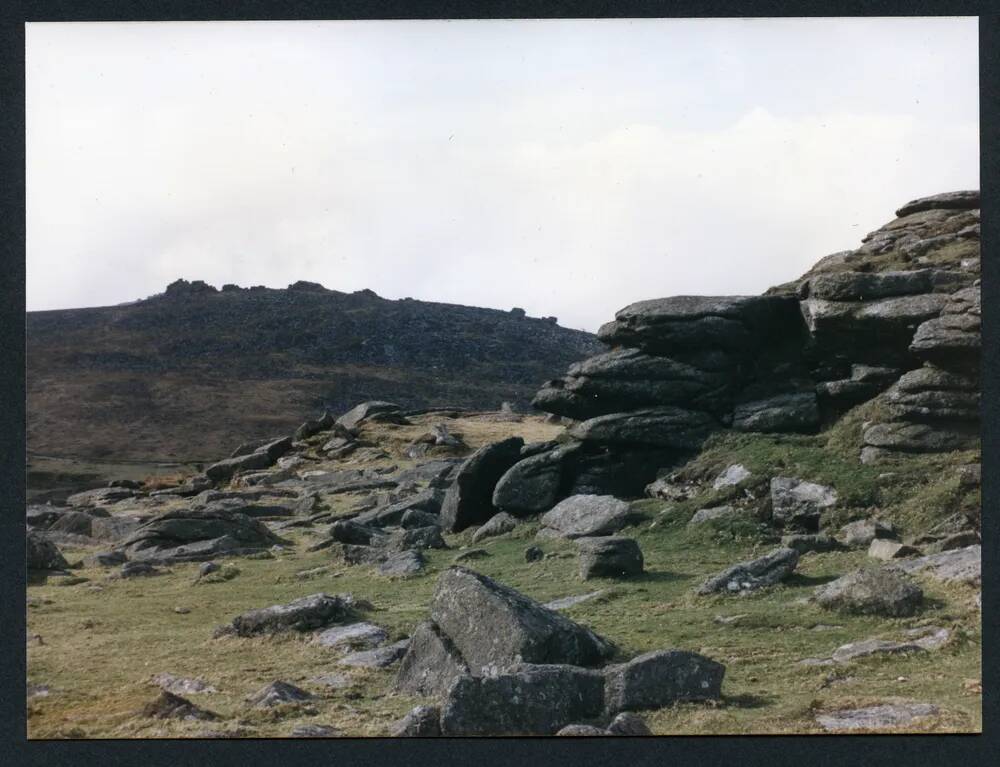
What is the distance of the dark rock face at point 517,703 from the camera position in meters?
12.4

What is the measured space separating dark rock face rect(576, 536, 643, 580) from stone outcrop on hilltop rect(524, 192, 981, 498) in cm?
658

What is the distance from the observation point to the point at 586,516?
84.3ft

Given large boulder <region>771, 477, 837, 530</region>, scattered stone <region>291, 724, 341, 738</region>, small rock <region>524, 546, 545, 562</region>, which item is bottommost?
scattered stone <region>291, 724, 341, 738</region>

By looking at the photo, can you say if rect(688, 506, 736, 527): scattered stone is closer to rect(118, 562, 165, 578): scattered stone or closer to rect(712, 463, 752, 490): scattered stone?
rect(712, 463, 752, 490): scattered stone

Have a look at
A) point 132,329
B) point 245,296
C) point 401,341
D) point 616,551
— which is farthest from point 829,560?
point 245,296

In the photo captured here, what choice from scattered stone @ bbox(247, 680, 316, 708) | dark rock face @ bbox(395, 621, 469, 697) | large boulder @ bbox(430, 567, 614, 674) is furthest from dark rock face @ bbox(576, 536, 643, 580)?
scattered stone @ bbox(247, 680, 316, 708)

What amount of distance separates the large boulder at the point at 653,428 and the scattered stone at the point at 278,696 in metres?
15.2

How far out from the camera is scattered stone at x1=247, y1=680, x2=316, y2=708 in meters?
14.0

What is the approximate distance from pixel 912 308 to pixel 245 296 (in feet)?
416

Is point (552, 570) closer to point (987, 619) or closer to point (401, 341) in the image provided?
point (987, 619)

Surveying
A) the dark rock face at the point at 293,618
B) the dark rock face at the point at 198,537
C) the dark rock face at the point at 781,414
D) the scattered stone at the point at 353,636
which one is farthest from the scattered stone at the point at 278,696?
the dark rock face at the point at 781,414

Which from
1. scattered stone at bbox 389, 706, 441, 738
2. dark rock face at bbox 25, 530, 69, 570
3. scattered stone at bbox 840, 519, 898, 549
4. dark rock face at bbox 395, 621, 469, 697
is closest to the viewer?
scattered stone at bbox 389, 706, 441, 738

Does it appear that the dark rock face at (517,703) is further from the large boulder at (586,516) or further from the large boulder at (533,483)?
the large boulder at (533,483)

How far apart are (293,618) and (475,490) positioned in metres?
11.7
